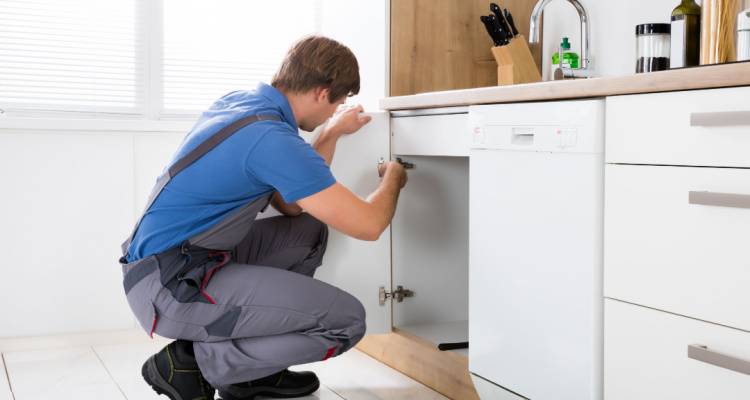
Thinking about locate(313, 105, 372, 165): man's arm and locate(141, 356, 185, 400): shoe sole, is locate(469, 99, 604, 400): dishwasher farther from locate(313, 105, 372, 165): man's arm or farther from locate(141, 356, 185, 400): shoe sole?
locate(141, 356, 185, 400): shoe sole

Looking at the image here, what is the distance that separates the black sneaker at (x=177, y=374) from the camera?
2014 mm

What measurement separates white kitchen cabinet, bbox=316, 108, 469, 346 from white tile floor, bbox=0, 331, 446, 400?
158mm

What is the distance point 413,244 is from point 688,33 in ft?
3.24

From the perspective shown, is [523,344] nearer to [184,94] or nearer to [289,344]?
[289,344]

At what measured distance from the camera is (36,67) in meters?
2.96

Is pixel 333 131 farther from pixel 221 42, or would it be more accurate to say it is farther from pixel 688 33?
pixel 221 42

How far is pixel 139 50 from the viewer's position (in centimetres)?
311

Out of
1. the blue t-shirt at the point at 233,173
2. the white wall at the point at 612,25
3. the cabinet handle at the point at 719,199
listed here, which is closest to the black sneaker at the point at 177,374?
the blue t-shirt at the point at 233,173

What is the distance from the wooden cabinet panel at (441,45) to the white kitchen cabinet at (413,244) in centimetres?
29

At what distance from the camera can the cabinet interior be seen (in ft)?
8.07

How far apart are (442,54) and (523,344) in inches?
46.2

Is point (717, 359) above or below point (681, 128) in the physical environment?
below

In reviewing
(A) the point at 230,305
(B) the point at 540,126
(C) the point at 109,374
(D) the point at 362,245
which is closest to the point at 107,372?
(C) the point at 109,374

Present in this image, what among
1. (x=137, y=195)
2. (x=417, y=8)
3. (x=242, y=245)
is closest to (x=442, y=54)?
(x=417, y=8)
